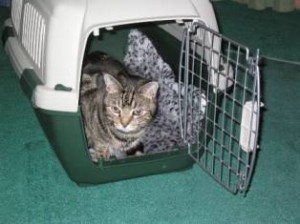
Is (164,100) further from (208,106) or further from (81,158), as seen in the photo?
(81,158)

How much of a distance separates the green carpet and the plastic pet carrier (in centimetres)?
5

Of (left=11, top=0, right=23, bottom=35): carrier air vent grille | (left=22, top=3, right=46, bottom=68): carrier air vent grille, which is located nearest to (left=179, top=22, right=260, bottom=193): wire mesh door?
(left=22, top=3, right=46, bottom=68): carrier air vent grille

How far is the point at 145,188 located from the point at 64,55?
497mm

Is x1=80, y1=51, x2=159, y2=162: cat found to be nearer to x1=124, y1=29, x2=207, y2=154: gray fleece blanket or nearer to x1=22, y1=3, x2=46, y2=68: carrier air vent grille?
x1=124, y1=29, x2=207, y2=154: gray fleece blanket

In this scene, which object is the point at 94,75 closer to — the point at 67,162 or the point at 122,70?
the point at 122,70

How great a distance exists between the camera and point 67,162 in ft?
4.66

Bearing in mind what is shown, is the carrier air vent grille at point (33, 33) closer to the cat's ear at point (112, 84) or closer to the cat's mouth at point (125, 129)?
the cat's ear at point (112, 84)

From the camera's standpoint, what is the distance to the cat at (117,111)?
59.2 inches

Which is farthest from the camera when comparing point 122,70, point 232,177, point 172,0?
point 122,70

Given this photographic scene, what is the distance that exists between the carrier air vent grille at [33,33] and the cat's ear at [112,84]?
21cm

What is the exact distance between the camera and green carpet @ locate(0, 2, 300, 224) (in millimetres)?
1382

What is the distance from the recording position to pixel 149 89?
152 cm

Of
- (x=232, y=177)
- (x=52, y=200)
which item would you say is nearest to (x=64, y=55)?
(x=52, y=200)

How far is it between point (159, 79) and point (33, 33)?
1.82 feet
